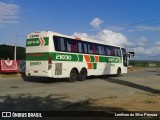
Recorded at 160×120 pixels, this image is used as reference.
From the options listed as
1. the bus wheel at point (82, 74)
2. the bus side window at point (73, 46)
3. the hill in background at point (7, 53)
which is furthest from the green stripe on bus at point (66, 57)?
the hill in background at point (7, 53)

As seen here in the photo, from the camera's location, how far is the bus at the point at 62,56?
21.5 m

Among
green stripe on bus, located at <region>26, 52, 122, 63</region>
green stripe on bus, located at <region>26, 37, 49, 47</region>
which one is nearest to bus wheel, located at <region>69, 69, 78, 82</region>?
green stripe on bus, located at <region>26, 52, 122, 63</region>

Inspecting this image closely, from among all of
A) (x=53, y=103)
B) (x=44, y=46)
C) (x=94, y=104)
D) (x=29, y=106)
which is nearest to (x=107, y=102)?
(x=94, y=104)

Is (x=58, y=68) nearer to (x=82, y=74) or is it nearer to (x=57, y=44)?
(x=57, y=44)

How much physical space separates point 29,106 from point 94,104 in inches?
98.3

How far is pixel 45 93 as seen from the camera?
1627 cm

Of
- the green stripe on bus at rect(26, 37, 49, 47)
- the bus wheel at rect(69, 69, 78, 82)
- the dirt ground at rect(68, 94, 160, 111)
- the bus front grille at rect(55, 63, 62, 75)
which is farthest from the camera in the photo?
the bus wheel at rect(69, 69, 78, 82)

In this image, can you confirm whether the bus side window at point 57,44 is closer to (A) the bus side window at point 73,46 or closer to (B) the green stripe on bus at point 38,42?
(B) the green stripe on bus at point 38,42

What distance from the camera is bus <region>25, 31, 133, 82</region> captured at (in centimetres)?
2147

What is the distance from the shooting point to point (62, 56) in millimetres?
22188

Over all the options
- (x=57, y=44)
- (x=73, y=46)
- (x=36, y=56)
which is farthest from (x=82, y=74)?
(x=36, y=56)

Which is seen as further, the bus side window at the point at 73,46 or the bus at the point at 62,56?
the bus side window at the point at 73,46

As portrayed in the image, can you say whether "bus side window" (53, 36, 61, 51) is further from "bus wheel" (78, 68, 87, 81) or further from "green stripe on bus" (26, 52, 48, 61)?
"bus wheel" (78, 68, 87, 81)

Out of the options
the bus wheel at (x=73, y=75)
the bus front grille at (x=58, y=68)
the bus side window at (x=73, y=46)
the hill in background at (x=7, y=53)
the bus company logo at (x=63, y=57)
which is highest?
the hill in background at (x=7, y=53)
